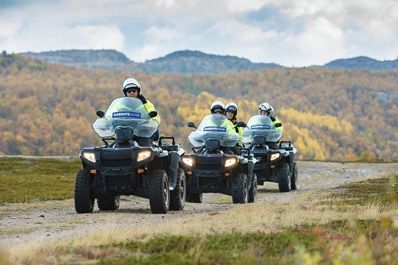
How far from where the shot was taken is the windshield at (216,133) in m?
26.9

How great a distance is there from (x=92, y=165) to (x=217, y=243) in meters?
9.23

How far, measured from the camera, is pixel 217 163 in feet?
84.7

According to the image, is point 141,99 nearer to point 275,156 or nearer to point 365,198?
point 365,198

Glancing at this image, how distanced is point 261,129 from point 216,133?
8.43 meters

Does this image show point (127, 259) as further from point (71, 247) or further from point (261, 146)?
point (261, 146)

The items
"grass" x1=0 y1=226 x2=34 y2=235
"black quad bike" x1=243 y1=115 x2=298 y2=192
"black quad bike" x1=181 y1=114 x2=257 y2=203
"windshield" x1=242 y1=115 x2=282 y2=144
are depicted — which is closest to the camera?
"grass" x1=0 y1=226 x2=34 y2=235

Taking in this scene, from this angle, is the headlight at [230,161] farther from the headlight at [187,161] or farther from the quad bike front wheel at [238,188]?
the headlight at [187,161]

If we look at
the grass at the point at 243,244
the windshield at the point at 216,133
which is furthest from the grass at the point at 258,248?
the windshield at the point at 216,133

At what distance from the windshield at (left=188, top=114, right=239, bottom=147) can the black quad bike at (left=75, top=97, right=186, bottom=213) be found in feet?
15.8

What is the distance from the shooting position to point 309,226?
14.6 m

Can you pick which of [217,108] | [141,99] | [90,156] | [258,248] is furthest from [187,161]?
[258,248]

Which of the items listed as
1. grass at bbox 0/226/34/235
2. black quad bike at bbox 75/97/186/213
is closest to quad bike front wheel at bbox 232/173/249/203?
black quad bike at bbox 75/97/186/213

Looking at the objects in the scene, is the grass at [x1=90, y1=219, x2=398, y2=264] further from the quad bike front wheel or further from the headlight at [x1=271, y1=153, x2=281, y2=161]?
the headlight at [x1=271, y1=153, x2=281, y2=161]

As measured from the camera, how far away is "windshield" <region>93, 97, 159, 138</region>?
2127cm
